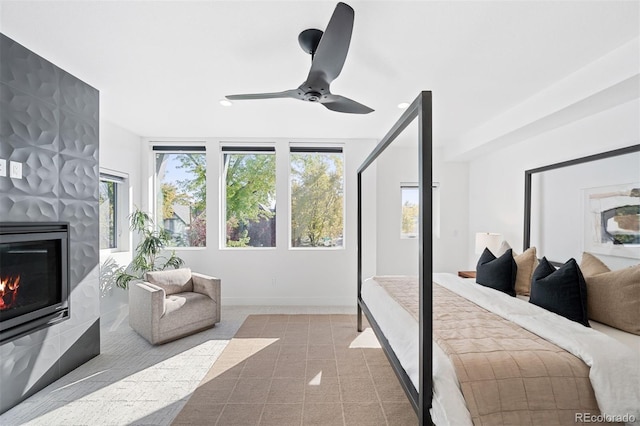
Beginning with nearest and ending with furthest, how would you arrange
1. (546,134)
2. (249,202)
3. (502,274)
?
Answer: (502,274)
(546,134)
(249,202)

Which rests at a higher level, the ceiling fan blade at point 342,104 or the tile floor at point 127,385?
the ceiling fan blade at point 342,104

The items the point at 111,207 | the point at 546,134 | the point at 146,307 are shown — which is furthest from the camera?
the point at 111,207

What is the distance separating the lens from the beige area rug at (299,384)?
2.03 metres

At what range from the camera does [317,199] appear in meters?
4.84

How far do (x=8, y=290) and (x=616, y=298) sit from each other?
13.5 ft

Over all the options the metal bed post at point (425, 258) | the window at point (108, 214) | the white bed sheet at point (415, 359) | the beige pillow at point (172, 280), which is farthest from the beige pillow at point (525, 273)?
the window at point (108, 214)

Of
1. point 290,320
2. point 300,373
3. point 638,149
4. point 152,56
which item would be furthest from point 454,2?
point 290,320

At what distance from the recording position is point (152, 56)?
229cm

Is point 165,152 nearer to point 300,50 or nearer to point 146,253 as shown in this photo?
point 146,253

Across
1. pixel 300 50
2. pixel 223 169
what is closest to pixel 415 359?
pixel 300 50

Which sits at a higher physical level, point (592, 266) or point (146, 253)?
point (592, 266)

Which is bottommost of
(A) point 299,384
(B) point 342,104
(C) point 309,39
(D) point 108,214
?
(A) point 299,384

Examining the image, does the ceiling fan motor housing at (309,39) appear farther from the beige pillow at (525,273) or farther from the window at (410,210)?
the window at (410,210)

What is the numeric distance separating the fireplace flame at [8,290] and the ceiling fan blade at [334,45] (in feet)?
8.21
